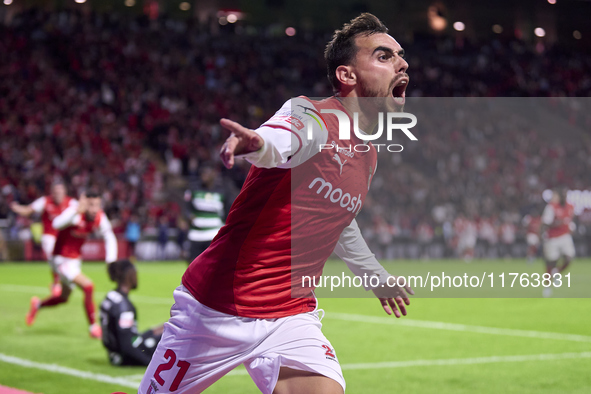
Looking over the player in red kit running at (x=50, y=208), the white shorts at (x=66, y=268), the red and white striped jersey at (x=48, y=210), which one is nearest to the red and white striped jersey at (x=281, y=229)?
the white shorts at (x=66, y=268)

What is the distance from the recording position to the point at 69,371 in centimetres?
719

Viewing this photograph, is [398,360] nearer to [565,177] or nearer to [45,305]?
[45,305]

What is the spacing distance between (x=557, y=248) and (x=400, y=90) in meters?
13.8

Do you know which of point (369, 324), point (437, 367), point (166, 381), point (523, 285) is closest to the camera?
point (166, 381)

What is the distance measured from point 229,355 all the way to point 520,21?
41.5m

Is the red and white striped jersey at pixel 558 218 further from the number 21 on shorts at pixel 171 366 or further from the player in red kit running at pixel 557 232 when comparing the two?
the number 21 on shorts at pixel 171 366

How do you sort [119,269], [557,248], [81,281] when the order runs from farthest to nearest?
[557,248] → [81,281] → [119,269]

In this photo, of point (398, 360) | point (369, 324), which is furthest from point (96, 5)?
point (398, 360)

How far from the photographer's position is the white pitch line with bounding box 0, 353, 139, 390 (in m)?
6.62

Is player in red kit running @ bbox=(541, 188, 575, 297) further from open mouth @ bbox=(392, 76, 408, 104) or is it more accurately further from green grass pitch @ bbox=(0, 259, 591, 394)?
open mouth @ bbox=(392, 76, 408, 104)

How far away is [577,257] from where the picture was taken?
1228 inches

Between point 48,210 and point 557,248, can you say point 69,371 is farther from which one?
point 557,248

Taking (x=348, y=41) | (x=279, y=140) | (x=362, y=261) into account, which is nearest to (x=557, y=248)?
(x=362, y=261)

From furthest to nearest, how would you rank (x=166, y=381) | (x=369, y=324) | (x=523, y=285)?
(x=523, y=285) < (x=369, y=324) < (x=166, y=381)
